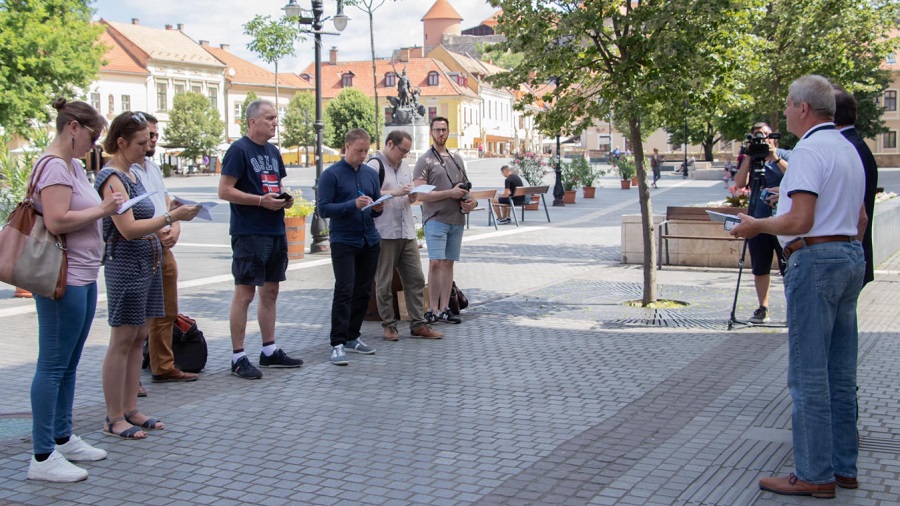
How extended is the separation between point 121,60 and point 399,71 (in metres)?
33.9

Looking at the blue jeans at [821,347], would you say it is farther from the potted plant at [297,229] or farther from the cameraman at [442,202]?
the potted plant at [297,229]

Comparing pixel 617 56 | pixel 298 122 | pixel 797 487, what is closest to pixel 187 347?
pixel 797 487

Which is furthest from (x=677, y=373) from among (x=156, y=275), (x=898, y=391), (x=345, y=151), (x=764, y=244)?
(x=156, y=275)

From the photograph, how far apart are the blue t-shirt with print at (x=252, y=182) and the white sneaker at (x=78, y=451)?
83.4 inches

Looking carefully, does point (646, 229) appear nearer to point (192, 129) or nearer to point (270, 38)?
point (270, 38)

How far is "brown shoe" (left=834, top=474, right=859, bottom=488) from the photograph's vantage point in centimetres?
455

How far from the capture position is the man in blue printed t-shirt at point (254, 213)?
22.1 ft

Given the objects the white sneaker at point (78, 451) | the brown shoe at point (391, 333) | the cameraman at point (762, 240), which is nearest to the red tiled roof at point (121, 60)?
the brown shoe at point (391, 333)

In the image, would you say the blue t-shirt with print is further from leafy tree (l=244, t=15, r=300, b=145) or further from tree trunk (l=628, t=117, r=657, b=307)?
leafy tree (l=244, t=15, r=300, b=145)

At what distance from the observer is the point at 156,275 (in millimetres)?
5703

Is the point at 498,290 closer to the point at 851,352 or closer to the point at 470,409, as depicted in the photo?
the point at 470,409

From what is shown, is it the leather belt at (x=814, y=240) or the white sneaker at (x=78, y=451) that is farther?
the white sneaker at (x=78, y=451)

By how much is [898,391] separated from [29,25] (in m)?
36.2

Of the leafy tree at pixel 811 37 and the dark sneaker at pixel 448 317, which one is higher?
the leafy tree at pixel 811 37
